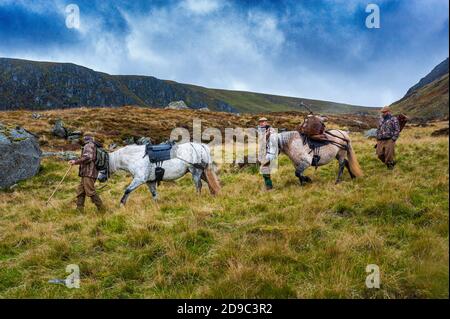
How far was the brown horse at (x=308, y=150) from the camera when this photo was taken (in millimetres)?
10812

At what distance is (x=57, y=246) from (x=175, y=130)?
27.3 meters

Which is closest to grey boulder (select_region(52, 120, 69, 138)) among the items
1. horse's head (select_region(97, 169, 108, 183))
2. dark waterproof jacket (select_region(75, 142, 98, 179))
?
horse's head (select_region(97, 169, 108, 183))

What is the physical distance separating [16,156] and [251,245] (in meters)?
14.8

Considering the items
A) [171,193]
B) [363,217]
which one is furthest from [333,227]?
[171,193]

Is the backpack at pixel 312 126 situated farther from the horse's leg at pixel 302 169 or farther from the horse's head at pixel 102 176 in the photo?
the horse's head at pixel 102 176

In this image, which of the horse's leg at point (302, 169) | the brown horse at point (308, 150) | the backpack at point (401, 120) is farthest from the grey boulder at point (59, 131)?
the backpack at point (401, 120)

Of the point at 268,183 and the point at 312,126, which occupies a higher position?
the point at 312,126

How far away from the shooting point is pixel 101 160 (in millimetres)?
10352

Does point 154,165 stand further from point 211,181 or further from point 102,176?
point 211,181

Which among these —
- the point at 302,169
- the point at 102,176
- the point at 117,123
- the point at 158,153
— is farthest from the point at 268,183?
the point at 117,123

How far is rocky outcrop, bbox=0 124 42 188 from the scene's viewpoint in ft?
51.9

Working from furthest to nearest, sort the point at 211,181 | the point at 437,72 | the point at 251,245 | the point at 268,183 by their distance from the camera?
the point at 268,183 → the point at 211,181 → the point at 251,245 → the point at 437,72
